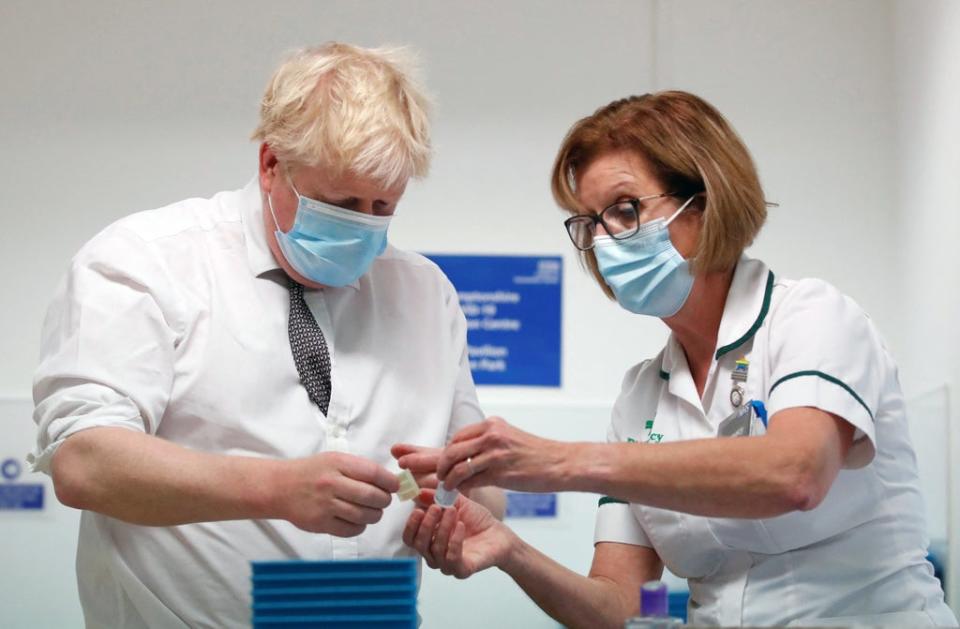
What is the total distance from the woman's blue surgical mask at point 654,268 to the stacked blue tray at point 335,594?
28.1 inches

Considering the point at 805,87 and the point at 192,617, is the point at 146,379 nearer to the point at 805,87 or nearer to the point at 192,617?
the point at 192,617

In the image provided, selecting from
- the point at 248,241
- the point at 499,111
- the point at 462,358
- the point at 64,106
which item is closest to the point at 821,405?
the point at 462,358

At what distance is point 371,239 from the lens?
1.70 meters

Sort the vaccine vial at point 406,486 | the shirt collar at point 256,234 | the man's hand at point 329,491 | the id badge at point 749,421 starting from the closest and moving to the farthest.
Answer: the man's hand at point 329,491
the vaccine vial at point 406,486
the id badge at point 749,421
the shirt collar at point 256,234

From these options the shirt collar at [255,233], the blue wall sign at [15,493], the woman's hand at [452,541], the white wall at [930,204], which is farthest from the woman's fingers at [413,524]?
the blue wall sign at [15,493]

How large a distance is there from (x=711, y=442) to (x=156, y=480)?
0.73 meters

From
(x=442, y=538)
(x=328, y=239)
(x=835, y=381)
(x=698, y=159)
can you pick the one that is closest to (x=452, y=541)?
(x=442, y=538)

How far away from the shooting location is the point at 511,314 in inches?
137

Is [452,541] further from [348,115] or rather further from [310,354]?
[348,115]

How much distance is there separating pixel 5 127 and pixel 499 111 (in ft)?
5.22

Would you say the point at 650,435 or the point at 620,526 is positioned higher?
the point at 650,435

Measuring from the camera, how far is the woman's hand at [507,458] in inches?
56.9

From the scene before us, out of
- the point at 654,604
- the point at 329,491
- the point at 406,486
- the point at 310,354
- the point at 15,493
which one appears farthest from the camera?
the point at 15,493

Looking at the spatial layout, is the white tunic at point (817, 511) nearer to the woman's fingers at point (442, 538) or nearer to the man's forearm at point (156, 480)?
the woman's fingers at point (442, 538)
